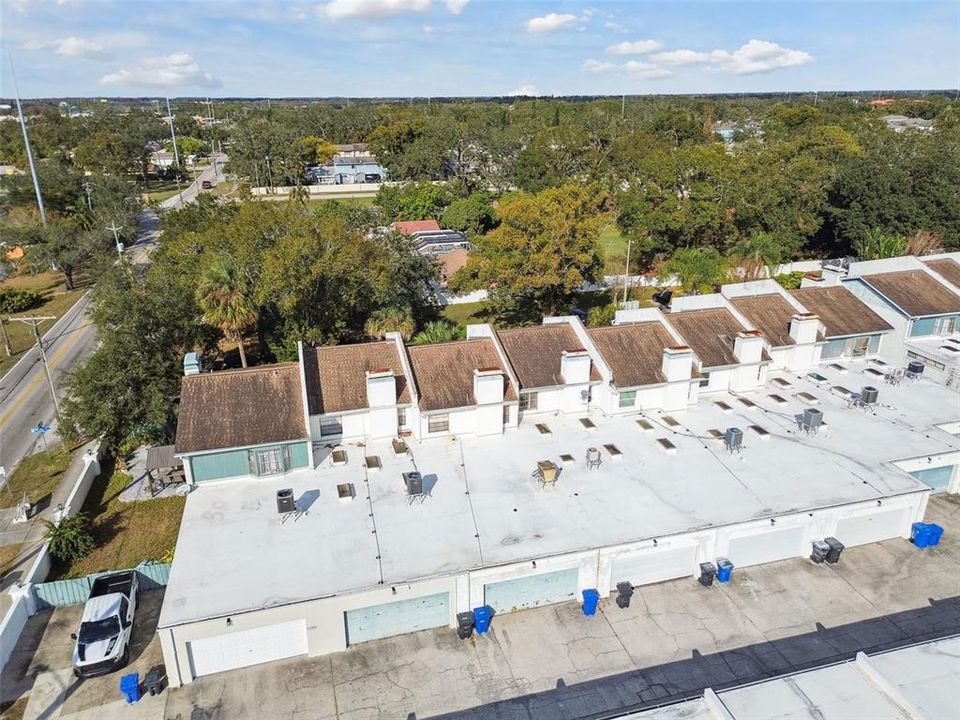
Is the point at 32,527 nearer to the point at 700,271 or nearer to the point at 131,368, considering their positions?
the point at 131,368

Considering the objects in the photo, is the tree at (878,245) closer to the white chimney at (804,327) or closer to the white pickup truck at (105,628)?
the white chimney at (804,327)

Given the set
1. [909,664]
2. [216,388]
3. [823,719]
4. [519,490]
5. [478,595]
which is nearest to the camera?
[823,719]

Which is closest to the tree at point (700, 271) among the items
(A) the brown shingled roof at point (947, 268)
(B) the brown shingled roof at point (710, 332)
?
(B) the brown shingled roof at point (710, 332)

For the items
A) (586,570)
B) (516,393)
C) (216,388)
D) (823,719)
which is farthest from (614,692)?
(216,388)

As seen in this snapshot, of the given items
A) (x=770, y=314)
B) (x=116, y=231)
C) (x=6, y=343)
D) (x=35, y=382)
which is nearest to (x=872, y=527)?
(x=770, y=314)

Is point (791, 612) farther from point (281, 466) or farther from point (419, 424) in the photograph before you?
point (281, 466)

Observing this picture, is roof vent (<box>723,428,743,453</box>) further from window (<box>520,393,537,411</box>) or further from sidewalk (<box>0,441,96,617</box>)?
sidewalk (<box>0,441,96,617</box>)
